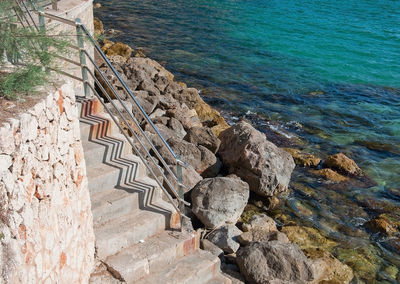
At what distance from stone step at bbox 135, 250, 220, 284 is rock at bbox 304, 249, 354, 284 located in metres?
2.29

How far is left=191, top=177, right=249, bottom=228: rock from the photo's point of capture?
918 centimetres

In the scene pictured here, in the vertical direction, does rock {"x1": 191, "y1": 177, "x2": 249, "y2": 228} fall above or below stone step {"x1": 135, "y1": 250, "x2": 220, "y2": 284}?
below

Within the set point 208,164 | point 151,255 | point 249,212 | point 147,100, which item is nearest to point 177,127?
point 147,100

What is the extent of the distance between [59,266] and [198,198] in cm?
448

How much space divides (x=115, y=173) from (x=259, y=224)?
12.8 feet

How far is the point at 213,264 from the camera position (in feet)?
23.5

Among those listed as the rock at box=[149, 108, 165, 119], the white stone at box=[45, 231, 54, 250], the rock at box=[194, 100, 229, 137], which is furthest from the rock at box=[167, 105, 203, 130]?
the white stone at box=[45, 231, 54, 250]

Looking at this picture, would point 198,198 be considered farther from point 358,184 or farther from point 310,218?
point 358,184

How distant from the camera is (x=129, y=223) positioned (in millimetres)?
6738

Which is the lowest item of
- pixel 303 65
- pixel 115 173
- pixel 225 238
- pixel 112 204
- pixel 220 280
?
pixel 303 65

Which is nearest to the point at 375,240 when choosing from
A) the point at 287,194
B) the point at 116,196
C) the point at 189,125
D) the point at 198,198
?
the point at 287,194

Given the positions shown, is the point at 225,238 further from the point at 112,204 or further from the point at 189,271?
the point at 112,204

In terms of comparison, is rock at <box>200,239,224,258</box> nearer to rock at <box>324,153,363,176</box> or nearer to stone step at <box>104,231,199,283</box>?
stone step at <box>104,231,199,283</box>

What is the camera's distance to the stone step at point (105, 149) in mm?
6945
